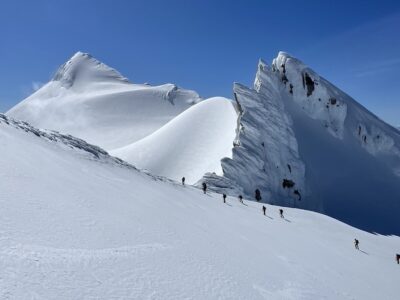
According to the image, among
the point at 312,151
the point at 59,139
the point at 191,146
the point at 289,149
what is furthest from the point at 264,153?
the point at 59,139

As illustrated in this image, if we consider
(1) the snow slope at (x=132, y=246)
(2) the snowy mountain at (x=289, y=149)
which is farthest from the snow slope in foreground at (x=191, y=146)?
(1) the snow slope at (x=132, y=246)

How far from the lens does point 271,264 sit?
16.4 m

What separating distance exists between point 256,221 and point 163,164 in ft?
121

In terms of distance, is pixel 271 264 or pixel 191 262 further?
pixel 271 264

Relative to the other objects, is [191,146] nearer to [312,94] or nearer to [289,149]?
[289,149]

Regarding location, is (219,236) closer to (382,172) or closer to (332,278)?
(332,278)

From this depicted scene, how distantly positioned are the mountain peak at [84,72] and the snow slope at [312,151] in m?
103

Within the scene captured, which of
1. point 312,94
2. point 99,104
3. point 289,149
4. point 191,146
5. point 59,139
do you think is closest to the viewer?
point 59,139

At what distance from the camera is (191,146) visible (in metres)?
66.4

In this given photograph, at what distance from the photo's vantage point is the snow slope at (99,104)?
119 metres

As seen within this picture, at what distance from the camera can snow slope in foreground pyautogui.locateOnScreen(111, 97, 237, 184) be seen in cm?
5862

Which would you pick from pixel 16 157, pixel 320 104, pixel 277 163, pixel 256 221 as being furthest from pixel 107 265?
pixel 320 104

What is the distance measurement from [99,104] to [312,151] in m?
89.1

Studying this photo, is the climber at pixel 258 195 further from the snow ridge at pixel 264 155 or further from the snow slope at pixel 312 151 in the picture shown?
the snow slope at pixel 312 151
